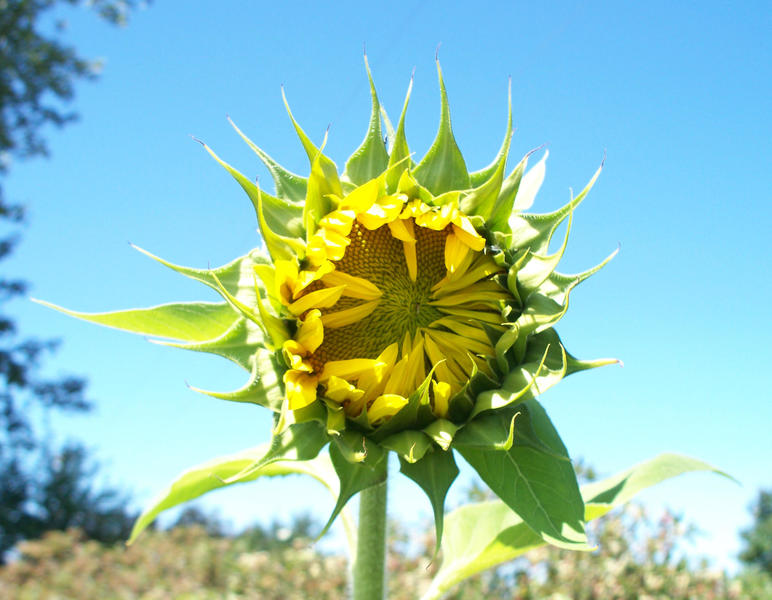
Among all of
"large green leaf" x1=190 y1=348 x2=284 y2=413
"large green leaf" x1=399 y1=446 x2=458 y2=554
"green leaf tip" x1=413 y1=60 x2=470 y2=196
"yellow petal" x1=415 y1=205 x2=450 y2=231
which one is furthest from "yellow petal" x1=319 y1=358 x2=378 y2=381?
"green leaf tip" x1=413 y1=60 x2=470 y2=196

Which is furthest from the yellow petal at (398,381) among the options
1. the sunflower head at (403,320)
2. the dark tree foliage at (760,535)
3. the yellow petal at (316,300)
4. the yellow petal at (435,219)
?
the dark tree foliage at (760,535)

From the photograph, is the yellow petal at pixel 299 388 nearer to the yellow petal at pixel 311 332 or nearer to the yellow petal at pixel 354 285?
the yellow petal at pixel 311 332

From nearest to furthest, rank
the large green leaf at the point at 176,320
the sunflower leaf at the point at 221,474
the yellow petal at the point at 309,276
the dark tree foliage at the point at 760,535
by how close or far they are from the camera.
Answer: the yellow petal at the point at 309,276 → the large green leaf at the point at 176,320 → the sunflower leaf at the point at 221,474 → the dark tree foliage at the point at 760,535

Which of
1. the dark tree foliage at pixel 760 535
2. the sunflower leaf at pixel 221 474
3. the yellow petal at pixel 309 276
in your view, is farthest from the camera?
the dark tree foliage at pixel 760 535

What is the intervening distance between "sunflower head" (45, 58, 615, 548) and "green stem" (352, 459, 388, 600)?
29cm

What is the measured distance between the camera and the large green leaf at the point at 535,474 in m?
1.63

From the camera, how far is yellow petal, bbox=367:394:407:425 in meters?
1.67

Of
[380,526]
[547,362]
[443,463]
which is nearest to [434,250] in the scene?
[547,362]

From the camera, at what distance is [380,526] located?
1.98 meters

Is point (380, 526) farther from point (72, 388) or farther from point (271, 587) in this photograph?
point (72, 388)

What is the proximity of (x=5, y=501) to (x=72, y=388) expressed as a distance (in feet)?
8.53

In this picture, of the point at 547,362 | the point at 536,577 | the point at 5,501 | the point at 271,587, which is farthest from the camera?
the point at 5,501

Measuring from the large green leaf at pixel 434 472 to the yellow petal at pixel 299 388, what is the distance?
0.27 metres

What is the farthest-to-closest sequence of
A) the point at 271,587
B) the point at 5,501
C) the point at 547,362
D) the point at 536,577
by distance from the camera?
the point at 5,501
the point at 271,587
the point at 536,577
the point at 547,362
